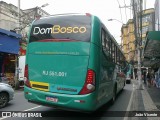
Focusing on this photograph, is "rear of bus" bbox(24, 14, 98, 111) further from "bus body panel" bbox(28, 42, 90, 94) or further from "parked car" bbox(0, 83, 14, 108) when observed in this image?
"parked car" bbox(0, 83, 14, 108)

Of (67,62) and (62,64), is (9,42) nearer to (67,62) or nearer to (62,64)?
(62,64)

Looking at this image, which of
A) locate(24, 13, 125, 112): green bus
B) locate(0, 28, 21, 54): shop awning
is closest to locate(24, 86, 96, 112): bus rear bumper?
locate(24, 13, 125, 112): green bus

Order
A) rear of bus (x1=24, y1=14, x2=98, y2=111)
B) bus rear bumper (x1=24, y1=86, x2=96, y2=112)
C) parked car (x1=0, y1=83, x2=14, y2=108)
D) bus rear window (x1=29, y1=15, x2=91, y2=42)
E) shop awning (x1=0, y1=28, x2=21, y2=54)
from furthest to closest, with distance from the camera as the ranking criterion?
1. shop awning (x1=0, y1=28, x2=21, y2=54)
2. parked car (x1=0, y1=83, x2=14, y2=108)
3. bus rear window (x1=29, y1=15, x2=91, y2=42)
4. rear of bus (x1=24, y1=14, x2=98, y2=111)
5. bus rear bumper (x1=24, y1=86, x2=96, y2=112)

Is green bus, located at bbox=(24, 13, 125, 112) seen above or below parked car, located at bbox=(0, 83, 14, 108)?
above

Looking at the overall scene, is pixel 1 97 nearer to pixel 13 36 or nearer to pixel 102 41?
pixel 102 41

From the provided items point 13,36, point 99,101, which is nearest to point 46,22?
point 99,101

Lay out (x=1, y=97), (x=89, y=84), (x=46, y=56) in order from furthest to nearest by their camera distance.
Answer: (x=1, y=97)
(x=46, y=56)
(x=89, y=84)

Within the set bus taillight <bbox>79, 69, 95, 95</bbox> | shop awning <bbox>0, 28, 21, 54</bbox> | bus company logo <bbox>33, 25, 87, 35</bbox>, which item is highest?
shop awning <bbox>0, 28, 21, 54</bbox>

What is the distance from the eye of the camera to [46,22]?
820cm

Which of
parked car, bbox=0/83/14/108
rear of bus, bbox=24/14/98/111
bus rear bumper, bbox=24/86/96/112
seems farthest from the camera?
parked car, bbox=0/83/14/108

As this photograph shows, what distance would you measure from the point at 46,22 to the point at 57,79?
1.99 m

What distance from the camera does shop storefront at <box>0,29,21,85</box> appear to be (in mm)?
22078

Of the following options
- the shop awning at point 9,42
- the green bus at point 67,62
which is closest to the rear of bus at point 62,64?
the green bus at point 67,62

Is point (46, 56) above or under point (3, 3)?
under
